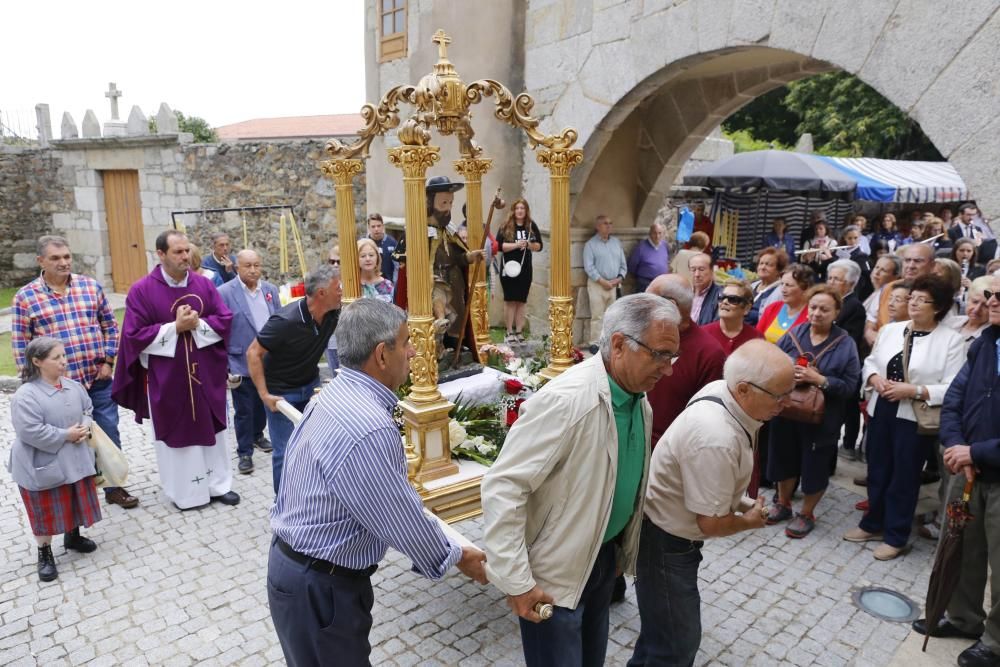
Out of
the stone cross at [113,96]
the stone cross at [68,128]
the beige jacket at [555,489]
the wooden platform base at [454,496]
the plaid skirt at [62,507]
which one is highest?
the stone cross at [113,96]

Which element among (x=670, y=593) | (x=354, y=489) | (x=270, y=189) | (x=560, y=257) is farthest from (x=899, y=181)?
(x=354, y=489)

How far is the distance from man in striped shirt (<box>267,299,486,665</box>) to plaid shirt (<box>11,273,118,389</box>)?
3.36m

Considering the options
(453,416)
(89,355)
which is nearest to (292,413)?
(453,416)

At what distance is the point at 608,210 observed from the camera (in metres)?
8.91

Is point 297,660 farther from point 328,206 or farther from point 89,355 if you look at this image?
point 328,206

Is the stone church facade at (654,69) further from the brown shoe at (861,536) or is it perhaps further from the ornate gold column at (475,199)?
the ornate gold column at (475,199)

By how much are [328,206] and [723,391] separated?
10.7m

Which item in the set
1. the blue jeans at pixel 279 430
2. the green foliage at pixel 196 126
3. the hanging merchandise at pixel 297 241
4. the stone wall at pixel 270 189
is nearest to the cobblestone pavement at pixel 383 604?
the blue jeans at pixel 279 430

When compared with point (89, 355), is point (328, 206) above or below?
above

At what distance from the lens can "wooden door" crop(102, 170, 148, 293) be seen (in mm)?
14117

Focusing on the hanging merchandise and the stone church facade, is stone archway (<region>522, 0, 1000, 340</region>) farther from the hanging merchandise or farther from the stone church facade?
the hanging merchandise

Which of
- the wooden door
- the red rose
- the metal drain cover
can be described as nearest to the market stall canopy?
the red rose

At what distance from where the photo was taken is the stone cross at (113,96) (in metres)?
13.9

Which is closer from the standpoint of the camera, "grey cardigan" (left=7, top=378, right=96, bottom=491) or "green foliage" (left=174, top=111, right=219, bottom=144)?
"grey cardigan" (left=7, top=378, right=96, bottom=491)
